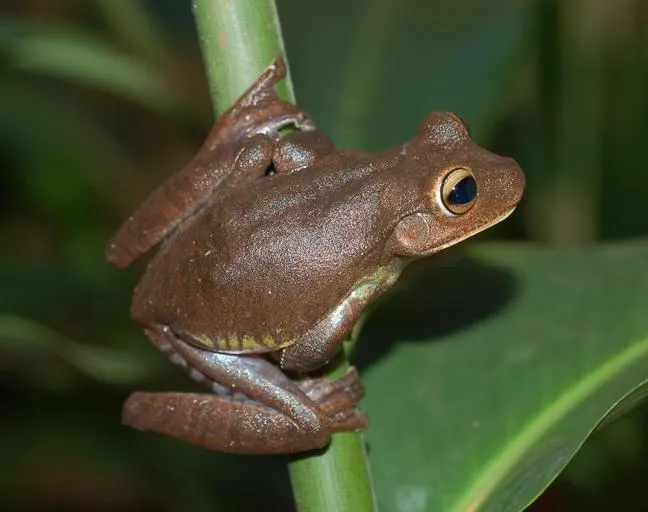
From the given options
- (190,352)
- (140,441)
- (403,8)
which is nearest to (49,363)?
(140,441)

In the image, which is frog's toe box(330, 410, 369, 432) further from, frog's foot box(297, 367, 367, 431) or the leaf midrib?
the leaf midrib

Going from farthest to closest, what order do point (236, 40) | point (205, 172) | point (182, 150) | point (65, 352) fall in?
point (182, 150) < point (65, 352) < point (205, 172) < point (236, 40)

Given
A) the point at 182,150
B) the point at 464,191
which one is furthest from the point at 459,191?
the point at 182,150

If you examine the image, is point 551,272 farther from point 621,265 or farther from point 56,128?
point 56,128

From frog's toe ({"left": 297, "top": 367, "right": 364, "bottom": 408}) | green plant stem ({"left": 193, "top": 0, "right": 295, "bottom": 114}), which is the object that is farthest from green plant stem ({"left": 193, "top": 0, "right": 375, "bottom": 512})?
frog's toe ({"left": 297, "top": 367, "right": 364, "bottom": 408})

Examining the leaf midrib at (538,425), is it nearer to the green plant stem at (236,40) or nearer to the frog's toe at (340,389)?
the frog's toe at (340,389)

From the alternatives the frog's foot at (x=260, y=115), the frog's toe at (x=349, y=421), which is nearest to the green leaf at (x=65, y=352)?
the frog's foot at (x=260, y=115)

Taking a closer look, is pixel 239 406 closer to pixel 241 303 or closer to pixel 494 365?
pixel 241 303
